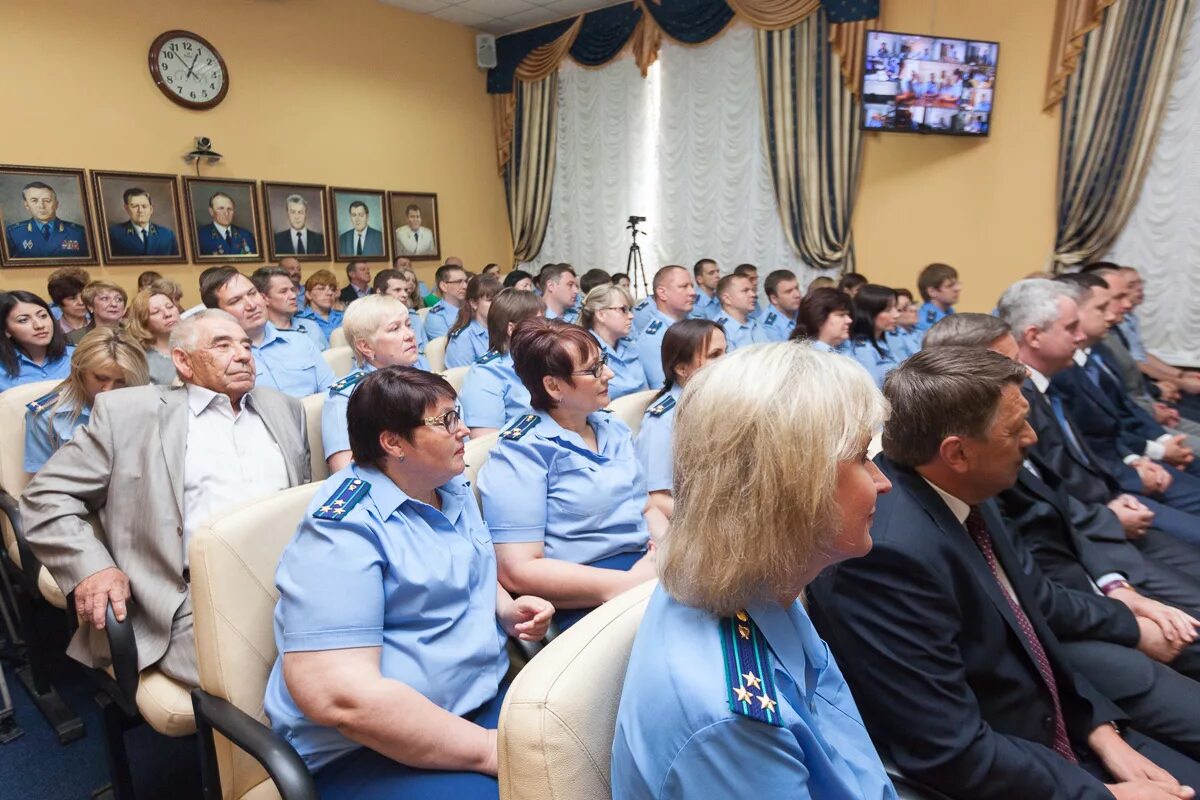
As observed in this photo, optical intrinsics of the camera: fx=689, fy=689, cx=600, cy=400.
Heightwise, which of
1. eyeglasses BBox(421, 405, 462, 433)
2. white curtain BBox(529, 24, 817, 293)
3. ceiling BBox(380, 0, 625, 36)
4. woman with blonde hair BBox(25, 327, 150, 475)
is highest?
ceiling BBox(380, 0, 625, 36)

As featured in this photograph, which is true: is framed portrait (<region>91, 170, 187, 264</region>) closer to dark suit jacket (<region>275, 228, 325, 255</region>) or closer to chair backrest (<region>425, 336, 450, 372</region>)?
dark suit jacket (<region>275, 228, 325, 255</region>)

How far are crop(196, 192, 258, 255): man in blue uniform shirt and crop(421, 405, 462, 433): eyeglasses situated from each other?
6396 millimetres

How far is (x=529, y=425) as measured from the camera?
187 cm

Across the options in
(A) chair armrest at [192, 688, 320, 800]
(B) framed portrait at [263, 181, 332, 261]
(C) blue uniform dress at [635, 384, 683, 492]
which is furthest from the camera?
(B) framed portrait at [263, 181, 332, 261]

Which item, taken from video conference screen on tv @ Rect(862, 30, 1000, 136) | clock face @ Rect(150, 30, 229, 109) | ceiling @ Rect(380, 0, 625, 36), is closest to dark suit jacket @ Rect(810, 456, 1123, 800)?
video conference screen on tv @ Rect(862, 30, 1000, 136)

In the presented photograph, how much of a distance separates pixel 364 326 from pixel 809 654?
6.88 feet

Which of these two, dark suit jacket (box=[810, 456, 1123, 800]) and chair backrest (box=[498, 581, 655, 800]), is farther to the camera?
dark suit jacket (box=[810, 456, 1123, 800])

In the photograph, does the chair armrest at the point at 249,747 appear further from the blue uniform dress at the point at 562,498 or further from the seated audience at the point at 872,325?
the seated audience at the point at 872,325

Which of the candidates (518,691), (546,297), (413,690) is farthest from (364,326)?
(546,297)

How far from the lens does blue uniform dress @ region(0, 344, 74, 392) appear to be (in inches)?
129

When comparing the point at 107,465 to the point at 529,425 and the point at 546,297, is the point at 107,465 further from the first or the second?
the point at 546,297

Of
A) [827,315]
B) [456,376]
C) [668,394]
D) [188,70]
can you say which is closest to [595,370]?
[668,394]

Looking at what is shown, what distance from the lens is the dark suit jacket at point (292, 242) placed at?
7129 mm

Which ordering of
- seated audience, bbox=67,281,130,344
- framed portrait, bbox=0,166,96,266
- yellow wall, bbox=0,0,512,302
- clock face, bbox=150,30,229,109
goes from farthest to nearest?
clock face, bbox=150,30,229,109
yellow wall, bbox=0,0,512,302
framed portrait, bbox=0,166,96,266
seated audience, bbox=67,281,130,344
